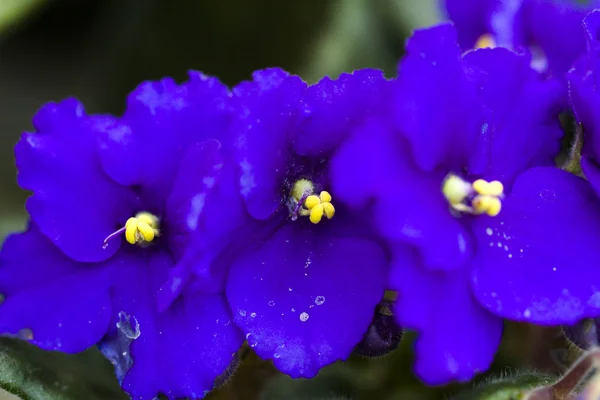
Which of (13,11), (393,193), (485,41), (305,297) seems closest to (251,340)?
(305,297)

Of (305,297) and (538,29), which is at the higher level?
(538,29)

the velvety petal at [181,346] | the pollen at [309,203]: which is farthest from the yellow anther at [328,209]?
the velvety petal at [181,346]

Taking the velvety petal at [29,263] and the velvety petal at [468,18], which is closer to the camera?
the velvety petal at [29,263]

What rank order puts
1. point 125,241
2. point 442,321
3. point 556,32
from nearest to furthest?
point 442,321, point 125,241, point 556,32

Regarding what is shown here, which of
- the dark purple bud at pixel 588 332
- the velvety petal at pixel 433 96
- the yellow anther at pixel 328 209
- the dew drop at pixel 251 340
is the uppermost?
the velvety petal at pixel 433 96

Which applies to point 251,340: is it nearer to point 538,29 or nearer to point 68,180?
point 68,180

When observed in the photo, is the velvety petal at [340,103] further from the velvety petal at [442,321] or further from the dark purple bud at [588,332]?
the dark purple bud at [588,332]
